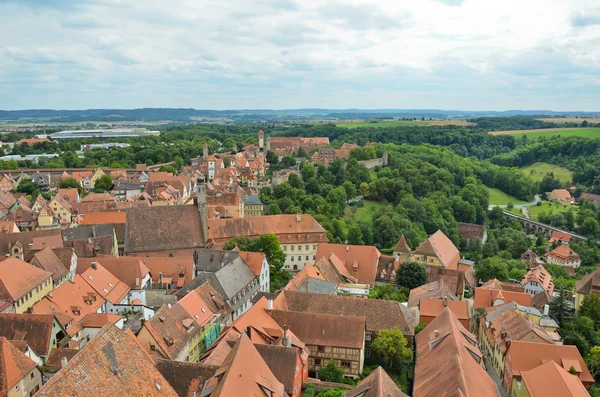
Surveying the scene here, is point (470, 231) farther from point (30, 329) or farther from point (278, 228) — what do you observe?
point (30, 329)

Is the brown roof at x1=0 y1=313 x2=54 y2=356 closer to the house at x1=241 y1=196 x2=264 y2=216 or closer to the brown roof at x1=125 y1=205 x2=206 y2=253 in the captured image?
the brown roof at x1=125 y1=205 x2=206 y2=253

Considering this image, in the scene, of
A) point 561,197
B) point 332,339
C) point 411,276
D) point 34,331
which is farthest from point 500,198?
point 34,331

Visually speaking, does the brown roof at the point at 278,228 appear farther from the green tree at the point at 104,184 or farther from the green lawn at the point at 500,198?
the green lawn at the point at 500,198

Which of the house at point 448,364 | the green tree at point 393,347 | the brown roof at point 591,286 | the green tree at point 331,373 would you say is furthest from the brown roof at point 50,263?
the brown roof at point 591,286

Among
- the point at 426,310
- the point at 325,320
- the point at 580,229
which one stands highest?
the point at 325,320

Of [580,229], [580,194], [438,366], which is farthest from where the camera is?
[580,194]

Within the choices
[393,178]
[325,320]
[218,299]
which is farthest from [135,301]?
[393,178]

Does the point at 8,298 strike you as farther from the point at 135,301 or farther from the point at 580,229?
the point at 580,229
